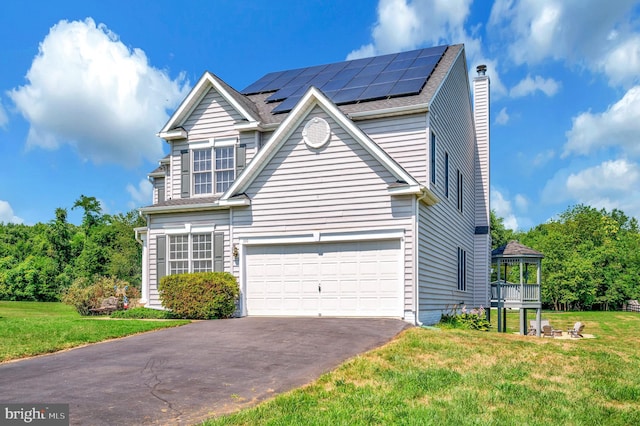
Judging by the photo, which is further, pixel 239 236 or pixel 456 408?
pixel 239 236

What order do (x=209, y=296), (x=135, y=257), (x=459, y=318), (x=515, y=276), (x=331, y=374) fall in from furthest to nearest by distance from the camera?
(x=515, y=276) → (x=135, y=257) → (x=459, y=318) → (x=209, y=296) → (x=331, y=374)

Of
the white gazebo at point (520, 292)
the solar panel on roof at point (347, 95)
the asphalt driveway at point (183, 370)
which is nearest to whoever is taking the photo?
the asphalt driveway at point (183, 370)

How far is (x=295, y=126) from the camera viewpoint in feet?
53.0

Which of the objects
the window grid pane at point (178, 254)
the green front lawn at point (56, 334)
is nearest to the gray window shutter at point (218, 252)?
the window grid pane at point (178, 254)

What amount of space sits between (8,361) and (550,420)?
9.12 m

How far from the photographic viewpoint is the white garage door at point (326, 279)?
15.2 meters

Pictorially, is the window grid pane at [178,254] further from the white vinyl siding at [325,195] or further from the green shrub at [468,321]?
the green shrub at [468,321]

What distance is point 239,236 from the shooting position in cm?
1686

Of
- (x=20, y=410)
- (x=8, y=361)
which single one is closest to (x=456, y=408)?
(x=20, y=410)

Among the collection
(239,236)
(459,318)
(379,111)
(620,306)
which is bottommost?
(620,306)

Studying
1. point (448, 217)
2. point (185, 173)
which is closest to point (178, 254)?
point (185, 173)

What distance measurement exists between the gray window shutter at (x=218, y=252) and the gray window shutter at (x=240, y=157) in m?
2.39

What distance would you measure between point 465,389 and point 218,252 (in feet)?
36.5

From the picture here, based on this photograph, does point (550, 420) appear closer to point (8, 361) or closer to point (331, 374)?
point (331, 374)
